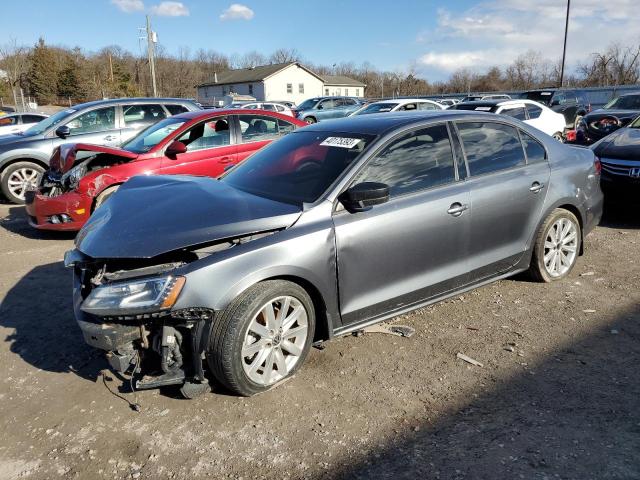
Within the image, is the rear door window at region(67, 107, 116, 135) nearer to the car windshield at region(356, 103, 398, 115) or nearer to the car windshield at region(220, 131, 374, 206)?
the car windshield at region(220, 131, 374, 206)

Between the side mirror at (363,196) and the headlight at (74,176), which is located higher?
the side mirror at (363,196)

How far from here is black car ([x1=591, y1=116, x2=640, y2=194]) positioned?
21.5ft

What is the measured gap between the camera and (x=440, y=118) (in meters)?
4.03

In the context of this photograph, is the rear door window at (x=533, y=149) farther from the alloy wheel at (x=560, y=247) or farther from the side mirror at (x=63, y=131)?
the side mirror at (x=63, y=131)

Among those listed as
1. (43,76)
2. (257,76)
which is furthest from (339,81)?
(43,76)

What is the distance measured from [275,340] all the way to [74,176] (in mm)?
4575

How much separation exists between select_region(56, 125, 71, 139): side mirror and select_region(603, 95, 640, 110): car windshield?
13340 mm

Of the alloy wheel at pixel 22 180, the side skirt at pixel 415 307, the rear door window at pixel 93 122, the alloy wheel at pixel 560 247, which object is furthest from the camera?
the rear door window at pixel 93 122

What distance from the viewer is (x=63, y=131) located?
890cm

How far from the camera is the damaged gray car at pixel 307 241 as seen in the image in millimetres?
2854

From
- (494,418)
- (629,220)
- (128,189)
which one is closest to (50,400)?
(128,189)

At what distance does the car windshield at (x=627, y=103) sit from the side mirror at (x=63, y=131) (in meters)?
13.3

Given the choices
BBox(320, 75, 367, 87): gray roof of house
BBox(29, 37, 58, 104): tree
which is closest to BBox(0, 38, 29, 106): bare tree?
BBox(29, 37, 58, 104): tree

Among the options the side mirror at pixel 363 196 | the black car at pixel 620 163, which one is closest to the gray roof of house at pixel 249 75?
the black car at pixel 620 163
